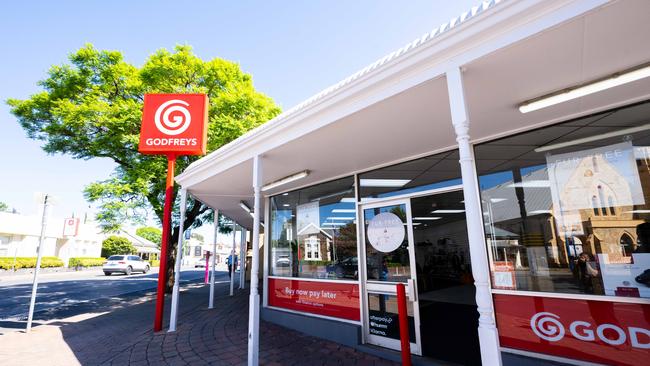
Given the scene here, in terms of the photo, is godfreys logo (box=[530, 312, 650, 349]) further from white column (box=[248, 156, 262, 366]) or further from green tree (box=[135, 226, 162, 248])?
green tree (box=[135, 226, 162, 248])

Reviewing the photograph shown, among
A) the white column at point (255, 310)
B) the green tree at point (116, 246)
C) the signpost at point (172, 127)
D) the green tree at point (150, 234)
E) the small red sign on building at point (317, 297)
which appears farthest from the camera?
the green tree at point (150, 234)

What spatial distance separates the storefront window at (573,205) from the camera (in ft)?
10.4

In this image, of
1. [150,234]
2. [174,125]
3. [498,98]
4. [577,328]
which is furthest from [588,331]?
[150,234]

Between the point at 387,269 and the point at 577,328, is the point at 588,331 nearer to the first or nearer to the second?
the point at 577,328

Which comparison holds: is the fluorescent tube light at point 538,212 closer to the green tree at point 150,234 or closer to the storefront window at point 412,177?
the storefront window at point 412,177

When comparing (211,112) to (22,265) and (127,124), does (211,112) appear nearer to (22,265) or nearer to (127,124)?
(127,124)

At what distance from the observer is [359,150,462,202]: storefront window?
187 inches

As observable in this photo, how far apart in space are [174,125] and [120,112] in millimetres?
4156

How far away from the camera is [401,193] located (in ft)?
Answer: 16.7

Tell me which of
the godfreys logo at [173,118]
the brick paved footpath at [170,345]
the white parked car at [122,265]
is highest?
the godfreys logo at [173,118]

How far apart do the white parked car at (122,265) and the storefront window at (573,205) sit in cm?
2691

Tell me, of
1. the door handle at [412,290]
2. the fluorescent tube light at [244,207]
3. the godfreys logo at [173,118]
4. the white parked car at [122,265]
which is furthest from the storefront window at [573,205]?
the white parked car at [122,265]

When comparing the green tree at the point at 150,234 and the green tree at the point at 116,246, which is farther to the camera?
the green tree at the point at 150,234

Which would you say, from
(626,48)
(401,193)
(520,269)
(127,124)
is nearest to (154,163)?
(127,124)
